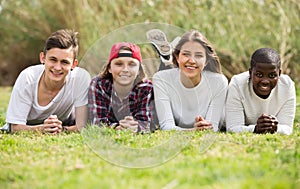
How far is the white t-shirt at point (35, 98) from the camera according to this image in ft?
17.0

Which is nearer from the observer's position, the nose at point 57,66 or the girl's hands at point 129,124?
the girl's hands at point 129,124

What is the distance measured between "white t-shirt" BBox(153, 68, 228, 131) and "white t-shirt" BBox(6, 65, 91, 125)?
70cm

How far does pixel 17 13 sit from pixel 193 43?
9893 mm

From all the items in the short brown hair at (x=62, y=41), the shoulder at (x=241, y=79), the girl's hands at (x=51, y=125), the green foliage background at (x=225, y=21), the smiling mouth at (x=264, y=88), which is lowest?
the girl's hands at (x=51, y=125)

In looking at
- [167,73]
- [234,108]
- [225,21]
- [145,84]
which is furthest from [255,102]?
[225,21]

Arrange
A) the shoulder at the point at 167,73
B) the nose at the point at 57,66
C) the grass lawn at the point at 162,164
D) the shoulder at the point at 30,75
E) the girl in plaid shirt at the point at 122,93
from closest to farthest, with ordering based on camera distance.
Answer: the grass lawn at the point at 162,164 < the girl in plaid shirt at the point at 122,93 < the shoulder at the point at 167,73 < the nose at the point at 57,66 < the shoulder at the point at 30,75

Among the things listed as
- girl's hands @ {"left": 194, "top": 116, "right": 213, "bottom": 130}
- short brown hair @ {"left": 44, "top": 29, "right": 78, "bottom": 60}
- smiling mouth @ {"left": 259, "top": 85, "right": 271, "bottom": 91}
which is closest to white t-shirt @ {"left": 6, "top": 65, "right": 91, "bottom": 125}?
short brown hair @ {"left": 44, "top": 29, "right": 78, "bottom": 60}

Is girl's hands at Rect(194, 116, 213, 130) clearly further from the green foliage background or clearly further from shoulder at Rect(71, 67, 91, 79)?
the green foliage background

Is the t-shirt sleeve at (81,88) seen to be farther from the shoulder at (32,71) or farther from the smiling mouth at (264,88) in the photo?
the smiling mouth at (264,88)

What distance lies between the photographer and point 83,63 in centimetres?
473

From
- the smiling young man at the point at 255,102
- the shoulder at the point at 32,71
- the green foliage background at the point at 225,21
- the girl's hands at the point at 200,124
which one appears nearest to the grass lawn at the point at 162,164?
the girl's hands at the point at 200,124

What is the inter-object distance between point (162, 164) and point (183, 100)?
1646mm

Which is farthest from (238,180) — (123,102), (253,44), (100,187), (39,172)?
(253,44)

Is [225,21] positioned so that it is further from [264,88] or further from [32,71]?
[32,71]
